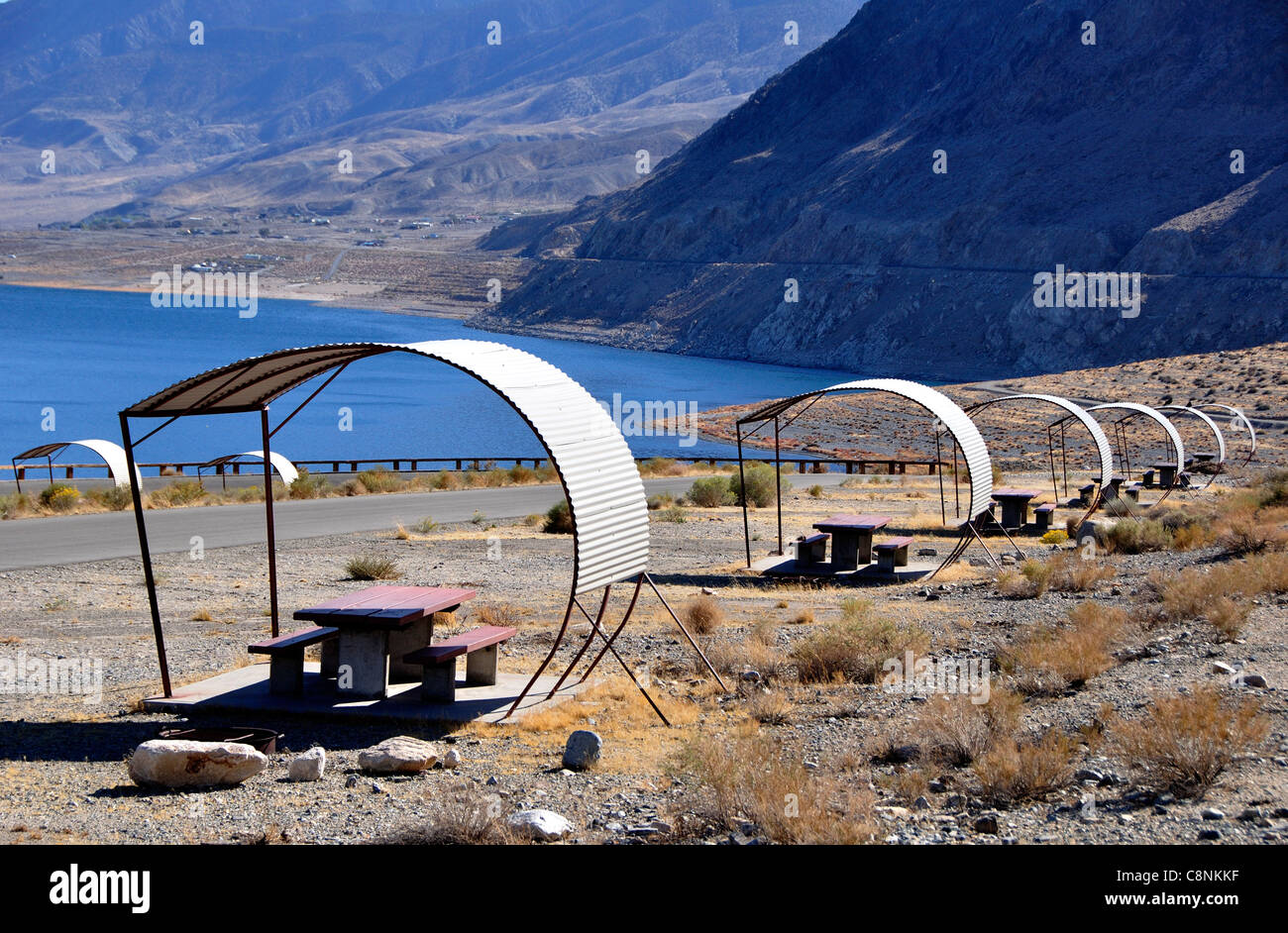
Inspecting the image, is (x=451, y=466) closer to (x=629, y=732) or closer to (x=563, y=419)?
(x=563, y=419)

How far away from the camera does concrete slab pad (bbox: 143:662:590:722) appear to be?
938cm

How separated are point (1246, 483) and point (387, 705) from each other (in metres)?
28.5

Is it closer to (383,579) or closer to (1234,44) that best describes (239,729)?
(383,579)

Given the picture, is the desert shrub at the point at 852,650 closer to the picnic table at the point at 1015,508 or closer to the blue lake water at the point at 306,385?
the picnic table at the point at 1015,508

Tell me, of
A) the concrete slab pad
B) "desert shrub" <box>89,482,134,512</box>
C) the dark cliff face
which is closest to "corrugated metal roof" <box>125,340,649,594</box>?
the concrete slab pad

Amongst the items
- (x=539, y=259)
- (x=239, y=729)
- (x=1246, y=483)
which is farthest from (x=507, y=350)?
(x=539, y=259)

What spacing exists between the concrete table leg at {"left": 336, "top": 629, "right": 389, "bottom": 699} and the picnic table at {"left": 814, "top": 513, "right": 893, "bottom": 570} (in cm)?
870

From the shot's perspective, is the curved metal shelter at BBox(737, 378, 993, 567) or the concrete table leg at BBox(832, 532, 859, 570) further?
the curved metal shelter at BBox(737, 378, 993, 567)

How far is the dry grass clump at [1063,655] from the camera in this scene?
9.63 metres

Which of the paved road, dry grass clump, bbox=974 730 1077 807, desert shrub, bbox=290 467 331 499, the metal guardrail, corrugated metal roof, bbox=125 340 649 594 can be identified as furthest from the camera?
the metal guardrail

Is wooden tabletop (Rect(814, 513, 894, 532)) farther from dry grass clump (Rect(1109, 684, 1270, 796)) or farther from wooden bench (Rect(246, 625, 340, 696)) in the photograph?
dry grass clump (Rect(1109, 684, 1270, 796))

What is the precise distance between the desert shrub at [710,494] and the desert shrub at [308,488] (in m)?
8.29

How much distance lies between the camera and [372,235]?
646ft
